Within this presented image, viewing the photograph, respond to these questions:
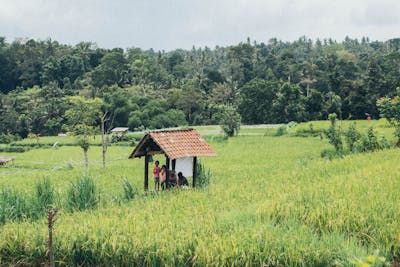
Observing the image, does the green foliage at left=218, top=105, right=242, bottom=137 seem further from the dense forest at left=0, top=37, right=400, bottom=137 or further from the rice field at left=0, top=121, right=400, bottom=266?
the rice field at left=0, top=121, right=400, bottom=266

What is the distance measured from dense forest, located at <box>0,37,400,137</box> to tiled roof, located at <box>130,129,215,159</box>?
1921 cm

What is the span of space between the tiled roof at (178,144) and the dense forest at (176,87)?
19.2 meters

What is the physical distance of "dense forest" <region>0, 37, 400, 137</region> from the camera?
42.1 meters

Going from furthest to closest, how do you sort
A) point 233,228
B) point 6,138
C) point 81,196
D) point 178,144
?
point 6,138 → point 178,144 → point 81,196 → point 233,228

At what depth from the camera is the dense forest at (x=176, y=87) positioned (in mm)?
42125

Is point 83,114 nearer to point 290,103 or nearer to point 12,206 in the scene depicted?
point 290,103

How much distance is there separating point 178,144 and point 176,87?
145 feet

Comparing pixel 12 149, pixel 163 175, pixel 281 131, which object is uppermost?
pixel 281 131

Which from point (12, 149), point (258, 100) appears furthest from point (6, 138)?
point (258, 100)

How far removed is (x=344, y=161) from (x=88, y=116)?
1949cm

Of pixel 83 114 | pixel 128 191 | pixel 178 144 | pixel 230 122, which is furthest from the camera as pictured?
pixel 230 122

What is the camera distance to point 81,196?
1091cm

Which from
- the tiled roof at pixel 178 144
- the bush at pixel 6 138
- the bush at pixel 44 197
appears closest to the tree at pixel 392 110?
the tiled roof at pixel 178 144

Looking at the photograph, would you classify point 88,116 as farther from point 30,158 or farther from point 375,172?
point 375,172
